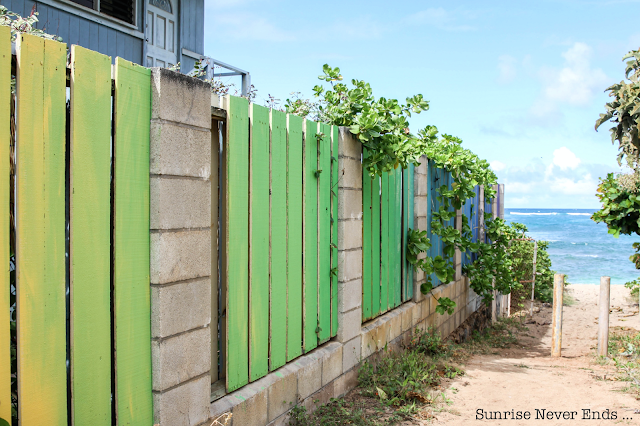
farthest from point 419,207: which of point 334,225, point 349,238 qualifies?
point 334,225

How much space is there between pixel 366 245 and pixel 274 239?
163 centimetres

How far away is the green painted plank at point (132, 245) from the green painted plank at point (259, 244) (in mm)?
883

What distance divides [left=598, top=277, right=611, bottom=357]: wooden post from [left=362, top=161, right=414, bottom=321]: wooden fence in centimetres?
290

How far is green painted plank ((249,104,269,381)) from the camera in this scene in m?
3.39

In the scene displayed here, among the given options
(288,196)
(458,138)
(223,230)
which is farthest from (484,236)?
(223,230)

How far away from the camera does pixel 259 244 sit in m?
3.47

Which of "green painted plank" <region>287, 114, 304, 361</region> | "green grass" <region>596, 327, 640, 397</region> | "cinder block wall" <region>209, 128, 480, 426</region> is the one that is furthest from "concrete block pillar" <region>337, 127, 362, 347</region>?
Result: "green grass" <region>596, 327, 640, 397</region>

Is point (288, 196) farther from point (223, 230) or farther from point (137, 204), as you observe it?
point (137, 204)

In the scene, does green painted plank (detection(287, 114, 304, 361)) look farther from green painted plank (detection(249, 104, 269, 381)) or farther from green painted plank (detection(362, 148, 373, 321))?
green painted plank (detection(362, 148, 373, 321))

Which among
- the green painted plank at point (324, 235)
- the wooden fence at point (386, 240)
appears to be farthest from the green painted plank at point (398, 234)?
the green painted plank at point (324, 235)

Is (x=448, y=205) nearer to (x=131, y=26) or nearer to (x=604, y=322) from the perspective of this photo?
(x=604, y=322)

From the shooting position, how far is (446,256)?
24.3 ft

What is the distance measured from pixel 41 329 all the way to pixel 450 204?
6553mm

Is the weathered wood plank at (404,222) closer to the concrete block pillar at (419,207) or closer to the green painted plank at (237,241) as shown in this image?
the concrete block pillar at (419,207)
